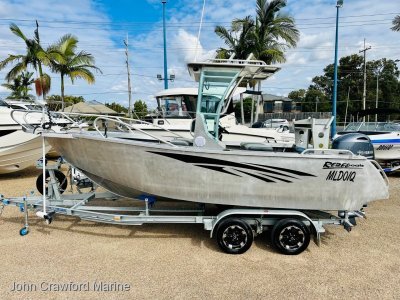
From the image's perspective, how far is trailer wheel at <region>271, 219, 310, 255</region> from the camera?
3.98 meters

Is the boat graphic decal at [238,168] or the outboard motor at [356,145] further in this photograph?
the outboard motor at [356,145]

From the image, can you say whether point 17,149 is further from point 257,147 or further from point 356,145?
point 356,145

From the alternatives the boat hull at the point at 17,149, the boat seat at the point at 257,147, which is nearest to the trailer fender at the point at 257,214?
the boat seat at the point at 257,147

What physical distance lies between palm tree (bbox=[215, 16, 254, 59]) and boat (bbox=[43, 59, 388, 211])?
15.2m

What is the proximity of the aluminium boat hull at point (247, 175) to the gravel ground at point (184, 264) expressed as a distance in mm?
703

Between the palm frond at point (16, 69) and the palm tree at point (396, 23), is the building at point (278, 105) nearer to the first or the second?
the palm tree at point (396, 23)

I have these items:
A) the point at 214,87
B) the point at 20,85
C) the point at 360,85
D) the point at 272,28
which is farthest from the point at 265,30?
the point at 360,85

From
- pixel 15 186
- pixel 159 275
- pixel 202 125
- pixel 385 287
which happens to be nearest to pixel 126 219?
pixel 159 275

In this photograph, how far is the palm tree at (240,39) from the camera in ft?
60.6

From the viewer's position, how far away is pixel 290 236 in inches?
159

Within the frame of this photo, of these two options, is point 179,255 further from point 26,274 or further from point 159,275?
point 26,274

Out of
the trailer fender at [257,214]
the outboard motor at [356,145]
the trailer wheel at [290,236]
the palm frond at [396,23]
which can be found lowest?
the trailer wheel at [290,236]

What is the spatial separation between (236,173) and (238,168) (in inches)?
2.9

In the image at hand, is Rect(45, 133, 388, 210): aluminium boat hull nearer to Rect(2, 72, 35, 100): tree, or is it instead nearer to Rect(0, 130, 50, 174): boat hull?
Rect(0, 130, 50, 174): boat hull
